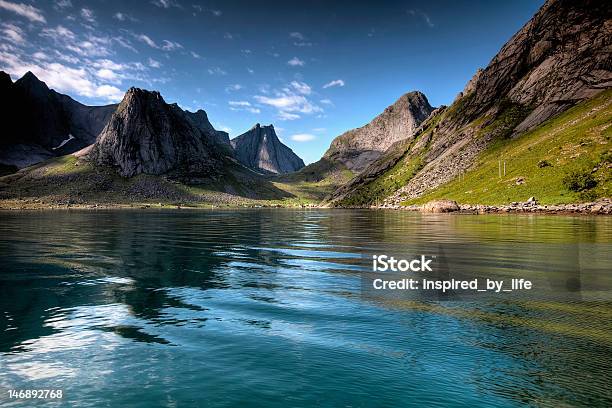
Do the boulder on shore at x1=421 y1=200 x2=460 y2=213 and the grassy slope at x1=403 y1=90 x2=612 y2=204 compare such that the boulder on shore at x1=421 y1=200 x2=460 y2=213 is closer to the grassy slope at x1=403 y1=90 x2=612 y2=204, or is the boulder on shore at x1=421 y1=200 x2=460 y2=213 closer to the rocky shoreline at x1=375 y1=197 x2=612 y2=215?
the rocky shoreline at x1=375 y1=197 x2=612 y2=215

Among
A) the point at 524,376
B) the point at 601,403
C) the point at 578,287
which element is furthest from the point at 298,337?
the point at 578,287

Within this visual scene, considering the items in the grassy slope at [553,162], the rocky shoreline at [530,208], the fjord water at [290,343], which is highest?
the grassy slope at [553,162]

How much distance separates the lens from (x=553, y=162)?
142 m

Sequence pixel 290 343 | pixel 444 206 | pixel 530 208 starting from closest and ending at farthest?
pixel 290 343
pixel 530 208
pixel 444 206

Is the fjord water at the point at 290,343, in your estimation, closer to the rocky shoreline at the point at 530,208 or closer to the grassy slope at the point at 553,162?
the rocky shoreline at the point at 530,208

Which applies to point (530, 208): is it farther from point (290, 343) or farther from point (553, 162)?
point (290, 343)

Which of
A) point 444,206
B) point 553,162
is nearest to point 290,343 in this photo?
point 444,206

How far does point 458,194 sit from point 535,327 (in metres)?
171

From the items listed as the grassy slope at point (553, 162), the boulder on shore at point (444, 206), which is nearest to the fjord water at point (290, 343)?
the grassy slope at point (553, 162)

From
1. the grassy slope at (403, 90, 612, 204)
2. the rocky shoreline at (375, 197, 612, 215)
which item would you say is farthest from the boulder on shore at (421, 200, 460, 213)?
the grassy slope at (403, 90, 612, 204)

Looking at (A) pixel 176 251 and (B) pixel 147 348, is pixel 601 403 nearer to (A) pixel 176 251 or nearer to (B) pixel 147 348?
(B) pixel 147 348

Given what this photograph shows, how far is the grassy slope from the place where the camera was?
121 meters

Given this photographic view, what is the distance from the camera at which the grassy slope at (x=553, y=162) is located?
121438mm

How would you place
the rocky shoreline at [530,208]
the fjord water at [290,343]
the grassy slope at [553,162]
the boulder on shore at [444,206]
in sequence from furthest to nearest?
the boulder on shore at [444,206]
the grassy slope at [553,162]
the rocky shoreline at [530,208]
the fjord water at [290,343]
